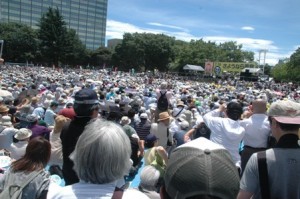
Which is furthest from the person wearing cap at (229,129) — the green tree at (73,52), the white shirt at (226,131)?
the green tree at (73,52)

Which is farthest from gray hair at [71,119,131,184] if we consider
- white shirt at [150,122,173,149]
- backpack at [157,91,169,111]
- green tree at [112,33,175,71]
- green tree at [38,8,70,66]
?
green tree at [112,33,175,71]

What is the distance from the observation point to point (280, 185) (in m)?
2.28

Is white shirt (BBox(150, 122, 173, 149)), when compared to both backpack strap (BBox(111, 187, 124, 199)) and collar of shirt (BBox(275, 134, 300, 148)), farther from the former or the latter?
backpack strap (BBox(111, 187, 124, 199))

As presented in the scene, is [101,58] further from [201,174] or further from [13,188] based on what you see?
[201,174]

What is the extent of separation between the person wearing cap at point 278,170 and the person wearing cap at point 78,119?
130 cm

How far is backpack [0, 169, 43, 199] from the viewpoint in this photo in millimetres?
2590

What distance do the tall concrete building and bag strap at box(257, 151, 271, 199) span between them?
122025 millimetres

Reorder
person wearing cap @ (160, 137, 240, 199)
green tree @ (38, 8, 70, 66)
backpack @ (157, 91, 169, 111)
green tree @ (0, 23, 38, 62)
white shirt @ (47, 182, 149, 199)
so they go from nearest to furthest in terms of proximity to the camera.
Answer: person wearing cap @ (160, 137, 240, 199), white shirt @ (47, 182, 149, 199), backpack @ (157, 91, 169, 111), green tree @ (38, 8, 70, 66), green tree @ (0, 23, 38, 62)

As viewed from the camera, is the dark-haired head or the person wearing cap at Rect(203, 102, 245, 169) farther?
the person wearing cap at Rect(203, 102, 245, 169)

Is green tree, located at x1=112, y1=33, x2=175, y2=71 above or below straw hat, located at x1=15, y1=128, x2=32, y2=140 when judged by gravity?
above

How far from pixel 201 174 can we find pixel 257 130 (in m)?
3.11

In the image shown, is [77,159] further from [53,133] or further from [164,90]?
[164,90]

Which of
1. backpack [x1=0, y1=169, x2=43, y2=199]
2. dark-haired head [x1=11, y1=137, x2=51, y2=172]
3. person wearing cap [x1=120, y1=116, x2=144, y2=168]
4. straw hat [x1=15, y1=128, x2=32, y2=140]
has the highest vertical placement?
dark-haired head [x1=11, y1=137, x2=51, y2=172]

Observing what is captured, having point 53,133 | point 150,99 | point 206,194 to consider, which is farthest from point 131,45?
point 206,194
